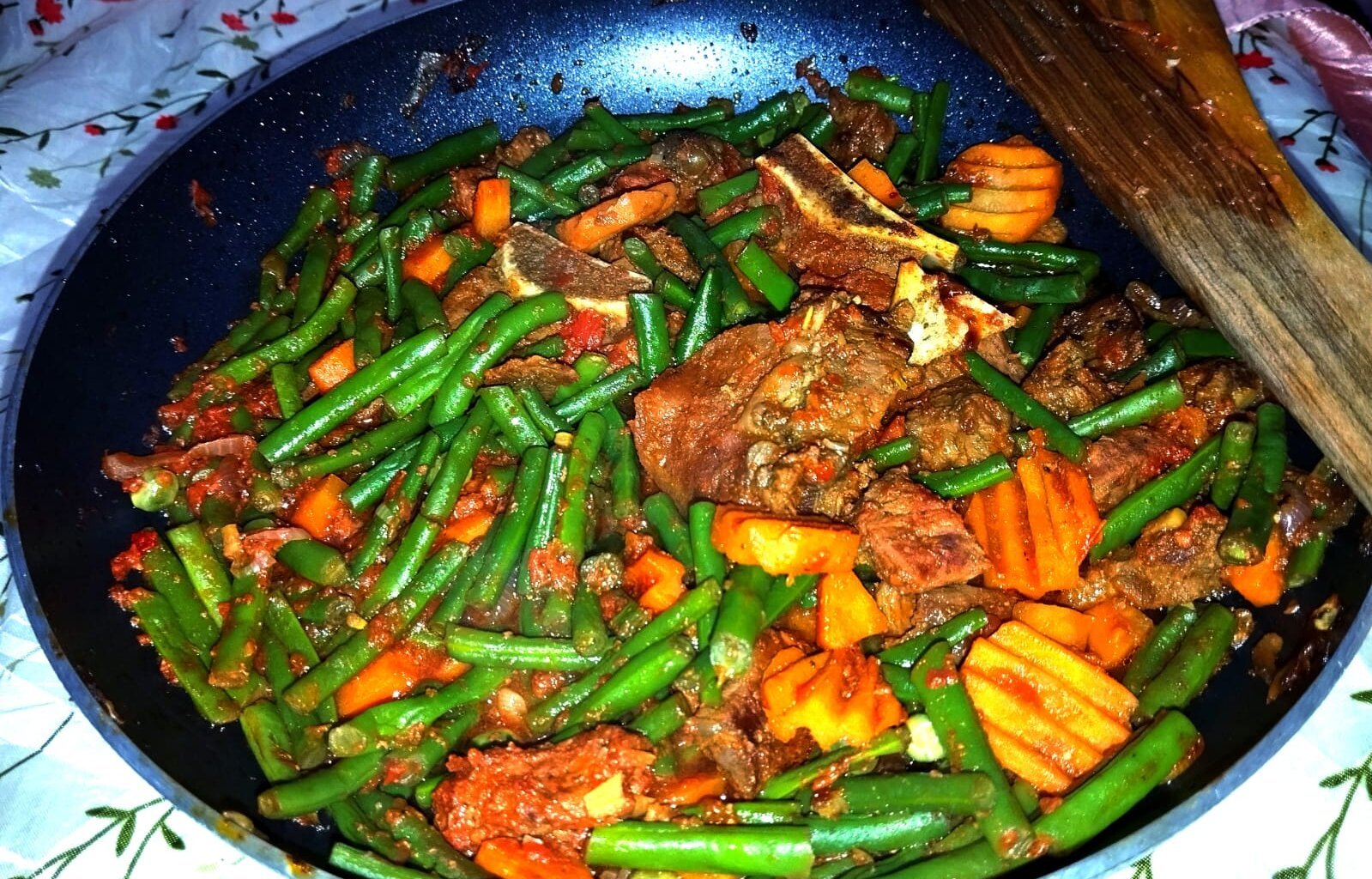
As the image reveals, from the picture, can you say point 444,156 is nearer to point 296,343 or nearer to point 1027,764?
point 296,343

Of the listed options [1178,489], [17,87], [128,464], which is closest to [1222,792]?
[1178,489]

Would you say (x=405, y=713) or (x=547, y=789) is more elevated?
(x=405, y=713)

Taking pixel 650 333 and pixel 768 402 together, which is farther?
pixel 650 333

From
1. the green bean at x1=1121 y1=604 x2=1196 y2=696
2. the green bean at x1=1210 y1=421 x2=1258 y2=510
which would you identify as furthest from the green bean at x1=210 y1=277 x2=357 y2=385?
the green bean at x1=1210 y1=421 x2=1258 y2=510

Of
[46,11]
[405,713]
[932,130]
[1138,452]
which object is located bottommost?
[405,713]

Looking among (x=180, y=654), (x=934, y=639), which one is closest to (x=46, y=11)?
(x=180, y=654)

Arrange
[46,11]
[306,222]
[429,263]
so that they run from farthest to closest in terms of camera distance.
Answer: [46,11]
[306,222]
[429,263]

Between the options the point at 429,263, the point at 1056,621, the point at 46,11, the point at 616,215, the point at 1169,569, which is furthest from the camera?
the point at 46,11
